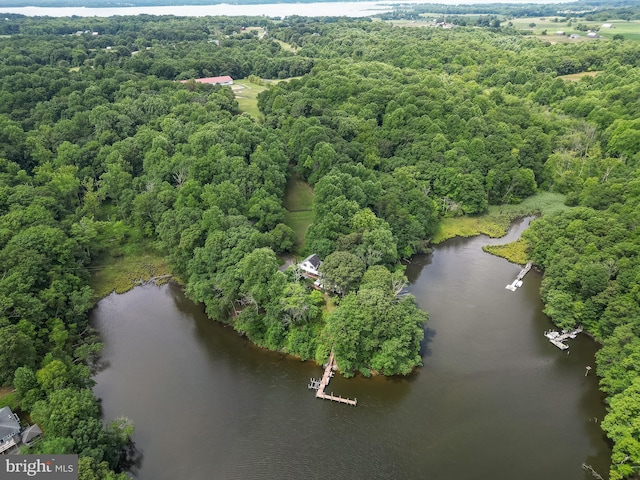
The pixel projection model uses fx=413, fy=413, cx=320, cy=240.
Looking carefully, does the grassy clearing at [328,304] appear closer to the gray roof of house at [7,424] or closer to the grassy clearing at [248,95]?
the gray roof of house at [7,424]

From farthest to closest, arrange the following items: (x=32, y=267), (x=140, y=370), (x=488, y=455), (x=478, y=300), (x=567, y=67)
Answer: (x=567, y=67)
(x=478, y=300)
(x=32, y=267)
(x=140, y=370)
(x=488, y=455)

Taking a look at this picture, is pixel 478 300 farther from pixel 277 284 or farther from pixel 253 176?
pixel 253 176

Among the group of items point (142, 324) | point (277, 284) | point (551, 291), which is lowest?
point (142, 324)

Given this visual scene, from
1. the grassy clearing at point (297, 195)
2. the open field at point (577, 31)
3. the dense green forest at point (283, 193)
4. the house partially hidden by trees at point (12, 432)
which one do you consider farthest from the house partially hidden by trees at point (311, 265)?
the open field at point (577, 31)

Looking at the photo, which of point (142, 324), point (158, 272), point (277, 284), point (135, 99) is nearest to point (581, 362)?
point (277, 284)

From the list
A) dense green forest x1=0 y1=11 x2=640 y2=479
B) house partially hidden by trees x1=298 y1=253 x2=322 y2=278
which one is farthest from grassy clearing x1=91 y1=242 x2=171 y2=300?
house partially hidden by trees x1=298 y1=253 x2=322 y2=278

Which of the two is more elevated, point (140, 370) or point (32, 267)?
point (32, 267)

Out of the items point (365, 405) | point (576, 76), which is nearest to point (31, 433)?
point (365, 405)
